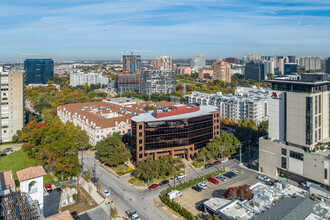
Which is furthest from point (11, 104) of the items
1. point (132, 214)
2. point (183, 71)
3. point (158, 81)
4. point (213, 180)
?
point (183, 71)

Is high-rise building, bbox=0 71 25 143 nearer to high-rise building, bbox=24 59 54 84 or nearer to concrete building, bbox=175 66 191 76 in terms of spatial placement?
high-rise building, bbox=24 59 54 84

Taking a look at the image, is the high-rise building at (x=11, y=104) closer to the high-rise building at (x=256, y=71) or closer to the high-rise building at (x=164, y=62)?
the high-rise building at (x=256, y=71)

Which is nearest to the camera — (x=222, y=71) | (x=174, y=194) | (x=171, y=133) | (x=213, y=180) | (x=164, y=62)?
(x=174, y=194)

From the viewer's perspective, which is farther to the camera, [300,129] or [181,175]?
[181,175]

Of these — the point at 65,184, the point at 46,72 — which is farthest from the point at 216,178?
the point at 46,72

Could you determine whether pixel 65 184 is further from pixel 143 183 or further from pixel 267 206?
pixel 267 206

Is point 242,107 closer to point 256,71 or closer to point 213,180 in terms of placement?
point 213,180

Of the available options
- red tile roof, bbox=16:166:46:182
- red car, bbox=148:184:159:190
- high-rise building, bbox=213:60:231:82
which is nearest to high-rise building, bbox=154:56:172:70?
high-rise building, bbox=213:60:231:82
